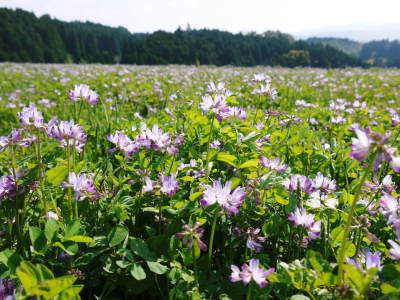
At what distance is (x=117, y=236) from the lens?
1.45 meters

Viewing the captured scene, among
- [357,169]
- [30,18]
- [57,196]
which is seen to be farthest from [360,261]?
[30,18]

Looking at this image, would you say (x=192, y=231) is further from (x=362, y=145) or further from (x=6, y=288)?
(x=6, y=288)

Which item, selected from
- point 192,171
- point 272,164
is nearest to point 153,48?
point 192,171

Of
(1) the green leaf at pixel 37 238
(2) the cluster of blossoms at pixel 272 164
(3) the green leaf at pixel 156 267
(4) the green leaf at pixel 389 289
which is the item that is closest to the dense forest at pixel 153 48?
(2) the cluster of blossoms at pixel 272 164

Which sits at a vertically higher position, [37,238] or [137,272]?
[37,238]

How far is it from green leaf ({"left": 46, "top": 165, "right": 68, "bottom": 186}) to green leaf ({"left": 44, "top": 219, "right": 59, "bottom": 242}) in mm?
220

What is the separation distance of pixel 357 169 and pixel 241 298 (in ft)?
5.21

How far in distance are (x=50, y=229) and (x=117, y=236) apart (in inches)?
11.1

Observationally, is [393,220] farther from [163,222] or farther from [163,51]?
[163,51]

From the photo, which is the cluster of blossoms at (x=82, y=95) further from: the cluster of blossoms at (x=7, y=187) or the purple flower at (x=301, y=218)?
the purple flower at (x=301, y=218)

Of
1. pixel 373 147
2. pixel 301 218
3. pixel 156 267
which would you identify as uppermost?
pixel 373 147

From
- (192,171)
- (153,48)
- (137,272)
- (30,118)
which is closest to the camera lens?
(137,272)

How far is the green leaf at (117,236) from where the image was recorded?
1.43m

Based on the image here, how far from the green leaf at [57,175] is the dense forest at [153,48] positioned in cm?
3947
